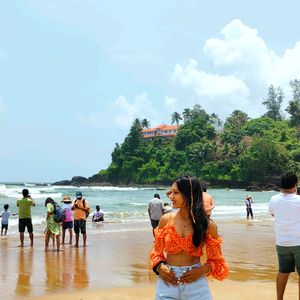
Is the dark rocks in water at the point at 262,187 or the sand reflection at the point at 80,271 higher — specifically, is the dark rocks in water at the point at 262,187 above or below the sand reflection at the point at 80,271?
above

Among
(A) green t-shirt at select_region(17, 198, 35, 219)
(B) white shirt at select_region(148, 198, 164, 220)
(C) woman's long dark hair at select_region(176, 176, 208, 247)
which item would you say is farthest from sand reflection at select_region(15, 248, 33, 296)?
(C) woman's long dark hair at select_region(176, 176, 208, 247)

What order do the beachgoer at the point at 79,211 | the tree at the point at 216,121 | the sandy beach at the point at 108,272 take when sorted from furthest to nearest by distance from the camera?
the tree at the point at 216,121 < the beachgoer at the point at 79,211 < the sandy beach at the point at 108,272

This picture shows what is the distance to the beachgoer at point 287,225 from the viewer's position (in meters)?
5.21

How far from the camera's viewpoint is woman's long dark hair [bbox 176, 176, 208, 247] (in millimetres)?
3270

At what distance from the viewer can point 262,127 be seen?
10731 centimetres

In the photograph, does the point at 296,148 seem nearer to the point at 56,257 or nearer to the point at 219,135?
the point at 219,135

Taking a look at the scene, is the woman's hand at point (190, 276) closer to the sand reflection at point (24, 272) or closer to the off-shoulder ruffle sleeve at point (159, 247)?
the off-shoulder ruffle sleeve at point (159, 247)

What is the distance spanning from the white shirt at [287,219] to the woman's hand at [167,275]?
242 centimetres

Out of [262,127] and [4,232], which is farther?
[262,127]

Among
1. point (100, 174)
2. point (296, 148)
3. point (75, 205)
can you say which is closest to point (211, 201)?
point (75, 205)

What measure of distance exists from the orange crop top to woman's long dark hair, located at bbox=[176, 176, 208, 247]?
55mm

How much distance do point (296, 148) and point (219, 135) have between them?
68.3ft

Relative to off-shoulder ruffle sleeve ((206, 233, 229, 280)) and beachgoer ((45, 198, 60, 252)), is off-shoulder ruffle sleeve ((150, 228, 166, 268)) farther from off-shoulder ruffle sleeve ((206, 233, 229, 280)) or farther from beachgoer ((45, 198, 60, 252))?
beachgoer ((45, 198, 60, 252))

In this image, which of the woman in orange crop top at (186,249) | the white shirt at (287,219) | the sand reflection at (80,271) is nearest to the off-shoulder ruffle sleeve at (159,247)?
the woman in orange crop top at (186,249)
